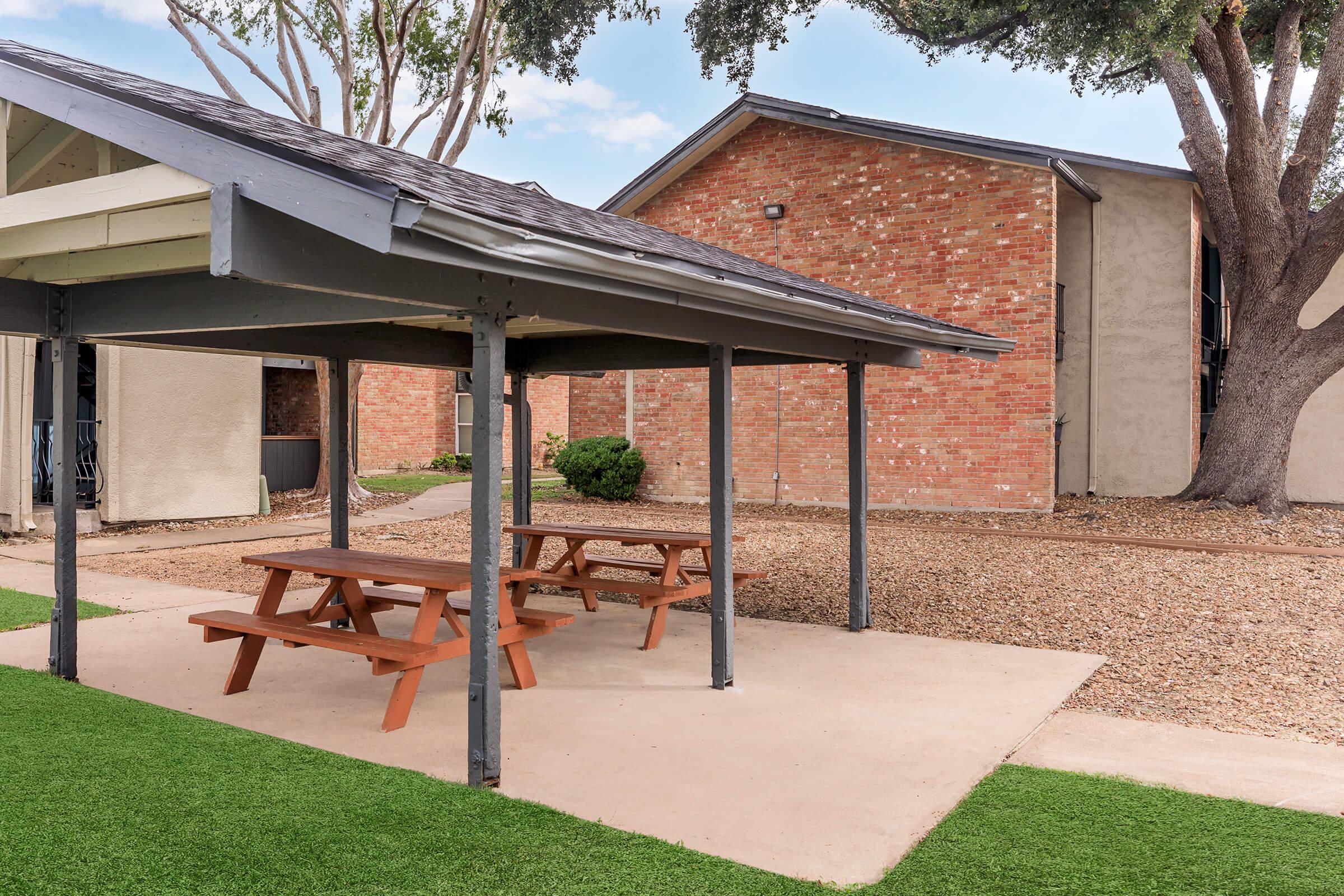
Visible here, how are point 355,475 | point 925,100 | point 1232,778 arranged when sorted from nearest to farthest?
A: point 1232,778 < point 355,475 < point 925,100

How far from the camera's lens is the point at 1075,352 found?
608 inches

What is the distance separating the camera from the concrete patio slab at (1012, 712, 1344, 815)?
4.18 m

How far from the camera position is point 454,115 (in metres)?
15.4

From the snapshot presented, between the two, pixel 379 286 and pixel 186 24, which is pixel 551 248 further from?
pixel 186 24

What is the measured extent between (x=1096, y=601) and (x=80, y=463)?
12909 mm

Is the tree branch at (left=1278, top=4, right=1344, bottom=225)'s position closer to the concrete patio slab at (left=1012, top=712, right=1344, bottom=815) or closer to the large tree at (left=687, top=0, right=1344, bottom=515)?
the large tree at (left=687, top=0, right=1344, bottom=515)

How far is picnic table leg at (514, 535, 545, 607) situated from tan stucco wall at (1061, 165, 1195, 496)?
34.3 feet

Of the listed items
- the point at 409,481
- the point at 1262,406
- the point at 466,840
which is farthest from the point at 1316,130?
the point at 409,481

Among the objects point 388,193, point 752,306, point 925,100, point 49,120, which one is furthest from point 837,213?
point 925,100

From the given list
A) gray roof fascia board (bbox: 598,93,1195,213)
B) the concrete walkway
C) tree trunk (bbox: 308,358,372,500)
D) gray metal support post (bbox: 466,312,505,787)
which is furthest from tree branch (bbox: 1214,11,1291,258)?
tree trunk (bbox: 308,358,372,500)

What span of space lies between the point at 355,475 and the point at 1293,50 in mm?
15308

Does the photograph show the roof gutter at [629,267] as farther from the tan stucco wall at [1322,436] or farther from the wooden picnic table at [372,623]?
the tan stucco wall at [1322,436]

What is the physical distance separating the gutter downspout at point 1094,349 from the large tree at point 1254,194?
1597 millimetres

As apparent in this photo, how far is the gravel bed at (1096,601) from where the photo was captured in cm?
582
